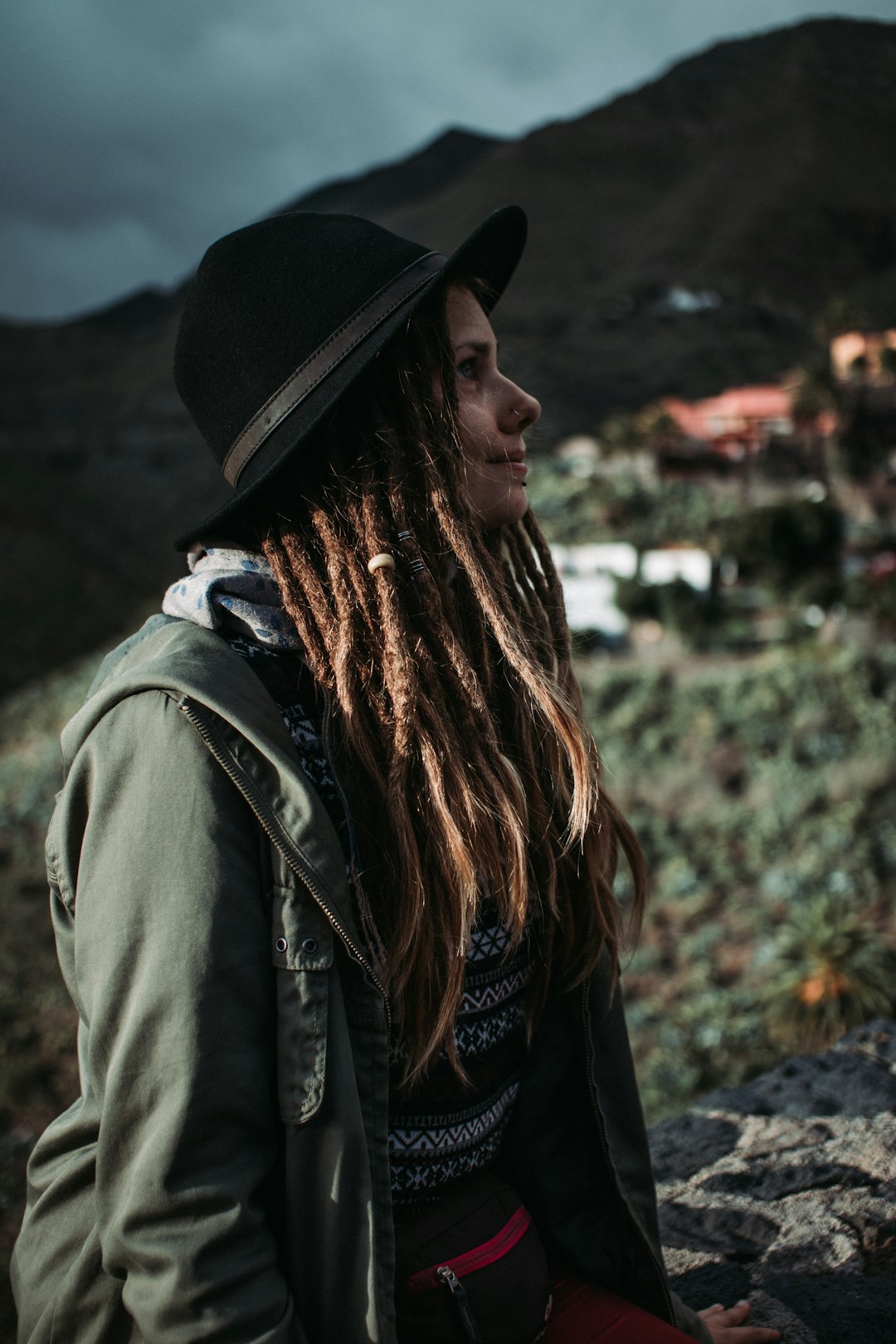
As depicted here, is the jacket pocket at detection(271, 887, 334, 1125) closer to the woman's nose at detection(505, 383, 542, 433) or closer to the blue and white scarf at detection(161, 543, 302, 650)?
the blue and white scarf at detection(161, 543, 302, 650)

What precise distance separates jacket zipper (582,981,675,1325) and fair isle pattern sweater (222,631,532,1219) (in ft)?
0.43


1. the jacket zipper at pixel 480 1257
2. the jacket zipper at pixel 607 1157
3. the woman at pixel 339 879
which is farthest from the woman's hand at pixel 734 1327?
the jacket zipper at pixel 480 1257

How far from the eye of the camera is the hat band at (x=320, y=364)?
127cm

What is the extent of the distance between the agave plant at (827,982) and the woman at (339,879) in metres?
13.3

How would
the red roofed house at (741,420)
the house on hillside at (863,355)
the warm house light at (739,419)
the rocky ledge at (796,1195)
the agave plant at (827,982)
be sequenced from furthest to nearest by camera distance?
the warm house light at (739,419) < the red roofed house at (741,420) < the house on hillside at (863,355) < the agave plant at (827,982) < the rocky ledge at (796,1195)

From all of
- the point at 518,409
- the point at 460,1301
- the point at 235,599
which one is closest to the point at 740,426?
the point at 518,409

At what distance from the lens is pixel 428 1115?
1392 mm

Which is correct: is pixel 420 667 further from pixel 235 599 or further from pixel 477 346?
pixel 477 346

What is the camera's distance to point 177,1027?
1.03m

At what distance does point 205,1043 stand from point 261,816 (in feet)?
0.89

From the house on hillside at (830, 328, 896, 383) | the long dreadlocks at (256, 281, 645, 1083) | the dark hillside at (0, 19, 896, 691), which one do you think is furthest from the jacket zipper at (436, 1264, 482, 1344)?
the house on hillside at (830, 328, 896, 383)

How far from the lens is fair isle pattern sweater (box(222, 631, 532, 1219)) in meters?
1.29

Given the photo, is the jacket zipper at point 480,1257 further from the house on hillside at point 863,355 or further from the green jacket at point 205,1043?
the house on hillside at point 863,355

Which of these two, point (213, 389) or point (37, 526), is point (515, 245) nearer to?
point (213, 389)
